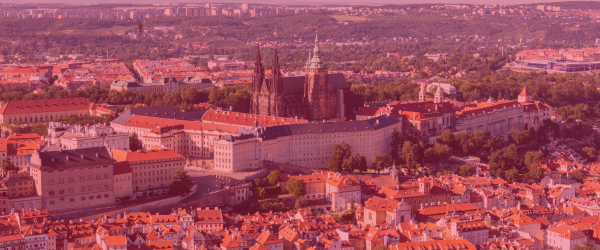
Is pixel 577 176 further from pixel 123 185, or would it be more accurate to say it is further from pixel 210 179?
pixel 123 185

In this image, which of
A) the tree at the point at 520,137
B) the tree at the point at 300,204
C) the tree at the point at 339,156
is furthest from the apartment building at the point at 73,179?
the tree at the point at 520,137

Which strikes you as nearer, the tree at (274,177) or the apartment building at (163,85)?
the tree at (274,177)

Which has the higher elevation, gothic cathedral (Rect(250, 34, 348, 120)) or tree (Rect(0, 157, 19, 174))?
gothic cathedral (Rect(250, 34, 348, 120))

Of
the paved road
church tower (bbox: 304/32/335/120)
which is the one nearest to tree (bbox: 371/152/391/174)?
the paved road

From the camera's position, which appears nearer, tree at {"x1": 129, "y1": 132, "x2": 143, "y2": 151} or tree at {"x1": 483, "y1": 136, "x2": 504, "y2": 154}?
tree at {"x1": 129, "y1": 132, "x2": 143, "y2": 151}

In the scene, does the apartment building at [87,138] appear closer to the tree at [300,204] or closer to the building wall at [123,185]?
the building wall at [123,185]

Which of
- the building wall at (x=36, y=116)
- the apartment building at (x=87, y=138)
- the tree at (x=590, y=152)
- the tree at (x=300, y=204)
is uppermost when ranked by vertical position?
the apartment building at (x=87, y=138)

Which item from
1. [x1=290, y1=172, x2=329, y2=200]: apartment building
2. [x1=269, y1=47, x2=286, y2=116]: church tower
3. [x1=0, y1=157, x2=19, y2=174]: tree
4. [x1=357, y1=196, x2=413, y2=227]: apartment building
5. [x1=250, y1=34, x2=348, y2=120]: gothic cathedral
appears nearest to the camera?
[x1=357, y1=196, x2=413, y2=227]: apartment building

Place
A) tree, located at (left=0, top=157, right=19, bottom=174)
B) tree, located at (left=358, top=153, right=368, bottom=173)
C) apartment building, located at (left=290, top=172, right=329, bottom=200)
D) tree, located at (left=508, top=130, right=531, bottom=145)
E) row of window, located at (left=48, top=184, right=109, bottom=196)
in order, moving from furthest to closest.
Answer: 1. tree, located at (left=508, top=130, right=531, bottom=145)
2. tree, located at (left=358, top=153, right=368, bottom=173)
3. apartment building, located at (left=290, top=172, right=329, bottom=200)
4. tree, located at (left=0, top=157, right=19, bottom=174)
5. row of window, located at (left=48, top=184, right=109, bottom=196)

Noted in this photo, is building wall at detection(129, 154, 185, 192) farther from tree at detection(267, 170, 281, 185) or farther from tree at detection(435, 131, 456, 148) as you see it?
tree at detection(435, 131, 456, 148)
